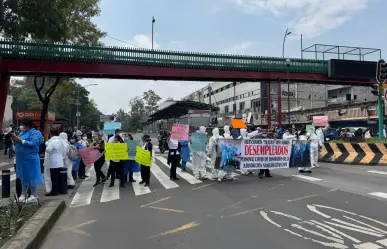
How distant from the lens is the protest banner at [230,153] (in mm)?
12961

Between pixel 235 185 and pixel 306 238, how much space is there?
5859 mm

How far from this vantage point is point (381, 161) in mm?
17375

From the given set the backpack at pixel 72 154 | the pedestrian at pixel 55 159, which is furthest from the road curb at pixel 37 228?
the backpack at pixel 72 154

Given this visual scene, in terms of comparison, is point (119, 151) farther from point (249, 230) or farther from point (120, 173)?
point (249, 230)

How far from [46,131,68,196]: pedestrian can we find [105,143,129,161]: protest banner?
1601 mm

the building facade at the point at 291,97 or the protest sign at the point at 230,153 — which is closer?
the protest sign at the point at 230,153

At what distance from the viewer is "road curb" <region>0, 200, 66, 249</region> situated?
5.16m

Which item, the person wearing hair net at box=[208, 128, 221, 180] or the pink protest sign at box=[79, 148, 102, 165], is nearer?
the pink protest sign at box=[79, 148, 102, 165]

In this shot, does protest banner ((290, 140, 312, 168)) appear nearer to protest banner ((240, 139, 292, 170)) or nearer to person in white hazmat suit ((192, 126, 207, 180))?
protest banner ((240, 139, 292, 170))

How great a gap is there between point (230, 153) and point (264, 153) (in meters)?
1.26

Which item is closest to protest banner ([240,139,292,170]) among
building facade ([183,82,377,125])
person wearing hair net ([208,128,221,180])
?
person wearing hair net ([208,128,221,180])

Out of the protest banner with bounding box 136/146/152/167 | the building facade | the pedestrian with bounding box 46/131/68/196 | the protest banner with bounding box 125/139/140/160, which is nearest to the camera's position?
the pedestrian with bounding box 46/131/68/196

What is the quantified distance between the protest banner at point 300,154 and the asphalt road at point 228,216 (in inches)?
77.9

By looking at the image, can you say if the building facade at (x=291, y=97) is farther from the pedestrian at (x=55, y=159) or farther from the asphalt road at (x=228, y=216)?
the pedestrian at (x=55, y=159)
